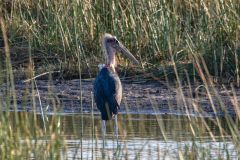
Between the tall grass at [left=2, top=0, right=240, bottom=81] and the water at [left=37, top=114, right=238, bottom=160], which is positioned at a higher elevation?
the tall grass at [left=2, top=0, right=240, bottom=81]

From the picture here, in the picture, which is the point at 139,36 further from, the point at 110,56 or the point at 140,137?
the point at 140,137

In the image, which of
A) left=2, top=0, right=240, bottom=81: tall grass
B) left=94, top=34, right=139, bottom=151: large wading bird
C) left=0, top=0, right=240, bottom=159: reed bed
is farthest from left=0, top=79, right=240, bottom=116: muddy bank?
left=94, top=34, right=139, bottom=151: large wading bird

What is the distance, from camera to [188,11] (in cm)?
1240

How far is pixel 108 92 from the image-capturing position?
357 inches

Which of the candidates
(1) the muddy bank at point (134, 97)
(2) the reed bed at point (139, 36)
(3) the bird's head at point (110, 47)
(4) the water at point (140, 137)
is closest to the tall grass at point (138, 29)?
(2) the reed bed at point (139, 36)

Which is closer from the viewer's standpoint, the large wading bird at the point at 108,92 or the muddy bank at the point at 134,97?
the large wading bird at the point at 108,92

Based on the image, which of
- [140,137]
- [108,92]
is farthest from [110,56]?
[140,137]

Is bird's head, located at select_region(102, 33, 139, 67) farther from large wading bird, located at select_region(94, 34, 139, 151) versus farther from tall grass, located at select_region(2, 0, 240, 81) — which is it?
tall grass, located at select_region(2, 0, 240, 81)

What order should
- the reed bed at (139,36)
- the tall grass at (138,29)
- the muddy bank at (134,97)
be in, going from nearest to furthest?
A: the muddy bank at (134,97) → the reed bed at (139,36) → the tall grass at (138,29)

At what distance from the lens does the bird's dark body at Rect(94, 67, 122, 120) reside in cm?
893

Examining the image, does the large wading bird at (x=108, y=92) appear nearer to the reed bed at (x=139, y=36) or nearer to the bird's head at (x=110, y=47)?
the bird's head at (x=110, y=47)

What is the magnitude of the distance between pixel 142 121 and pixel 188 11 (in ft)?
11.9

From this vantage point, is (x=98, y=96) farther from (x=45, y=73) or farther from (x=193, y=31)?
(x=193, y=31)

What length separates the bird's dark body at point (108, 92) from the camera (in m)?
8.93
